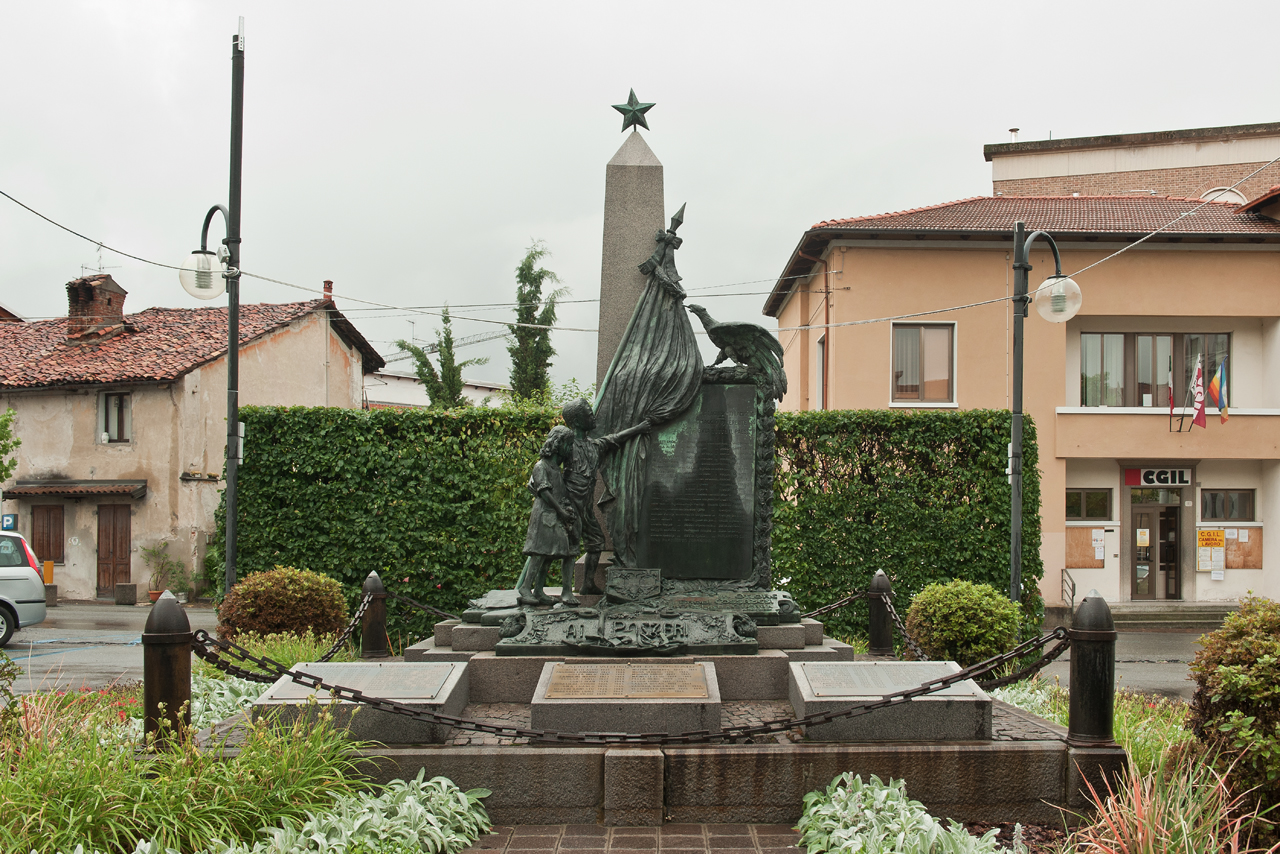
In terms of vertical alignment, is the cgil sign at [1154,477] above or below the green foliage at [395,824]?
above

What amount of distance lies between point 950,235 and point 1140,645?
8.53 m

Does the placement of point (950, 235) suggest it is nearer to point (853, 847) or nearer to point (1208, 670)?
point (1208, 670)

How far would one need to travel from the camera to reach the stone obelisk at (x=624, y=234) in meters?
8.34

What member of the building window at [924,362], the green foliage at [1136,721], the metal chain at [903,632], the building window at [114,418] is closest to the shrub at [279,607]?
the metal chain at [903,632]

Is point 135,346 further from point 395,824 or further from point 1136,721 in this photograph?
point 1136,721

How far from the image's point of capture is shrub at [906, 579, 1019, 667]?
9.19 metres

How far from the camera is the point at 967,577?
12.4m

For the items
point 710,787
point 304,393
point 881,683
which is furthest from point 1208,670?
point 304,393

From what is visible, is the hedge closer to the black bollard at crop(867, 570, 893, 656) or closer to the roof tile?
the black bollard at crop(867, 570, 893, 656)

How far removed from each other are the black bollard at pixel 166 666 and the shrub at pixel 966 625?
6965 millimetres

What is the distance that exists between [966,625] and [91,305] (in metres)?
25.7

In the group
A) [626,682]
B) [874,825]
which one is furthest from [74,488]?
[874,825]

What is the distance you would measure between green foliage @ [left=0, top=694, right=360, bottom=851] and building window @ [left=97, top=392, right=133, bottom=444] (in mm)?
20252

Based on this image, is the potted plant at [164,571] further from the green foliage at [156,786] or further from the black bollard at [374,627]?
the green foliage at [156,786]
